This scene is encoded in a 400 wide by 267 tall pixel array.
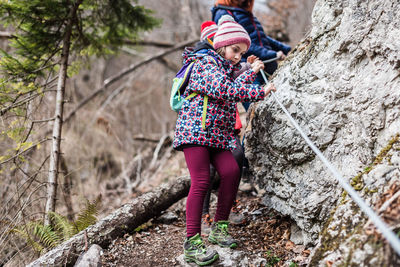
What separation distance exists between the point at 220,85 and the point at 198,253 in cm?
142

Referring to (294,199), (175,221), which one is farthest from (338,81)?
(175,221)

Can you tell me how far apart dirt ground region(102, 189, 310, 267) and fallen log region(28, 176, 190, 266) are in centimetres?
11

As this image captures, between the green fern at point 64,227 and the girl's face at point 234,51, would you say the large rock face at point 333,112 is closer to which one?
the girl's face at point 234,51

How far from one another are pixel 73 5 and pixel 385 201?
169 inches

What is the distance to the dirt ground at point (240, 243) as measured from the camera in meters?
2.81

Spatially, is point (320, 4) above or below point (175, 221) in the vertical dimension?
above

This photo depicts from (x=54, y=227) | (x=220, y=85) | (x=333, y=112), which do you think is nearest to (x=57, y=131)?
(x=54, y=227)

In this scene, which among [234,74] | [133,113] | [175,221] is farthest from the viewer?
[133,113]

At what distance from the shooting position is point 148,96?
1118cm

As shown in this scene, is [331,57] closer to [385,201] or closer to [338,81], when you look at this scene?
[338,81]

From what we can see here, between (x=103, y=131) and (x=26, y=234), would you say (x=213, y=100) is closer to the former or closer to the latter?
(x=26, y=234)

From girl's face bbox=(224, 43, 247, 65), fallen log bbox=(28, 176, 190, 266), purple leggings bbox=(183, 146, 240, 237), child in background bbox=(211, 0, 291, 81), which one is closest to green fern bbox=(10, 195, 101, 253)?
fallen log bbox=(28, 176, 190, 266)

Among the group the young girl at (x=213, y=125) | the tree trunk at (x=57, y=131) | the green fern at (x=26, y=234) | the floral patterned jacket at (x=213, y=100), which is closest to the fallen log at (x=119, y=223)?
the green fern at (x=26, y=234)

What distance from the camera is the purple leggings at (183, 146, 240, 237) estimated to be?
273cm
